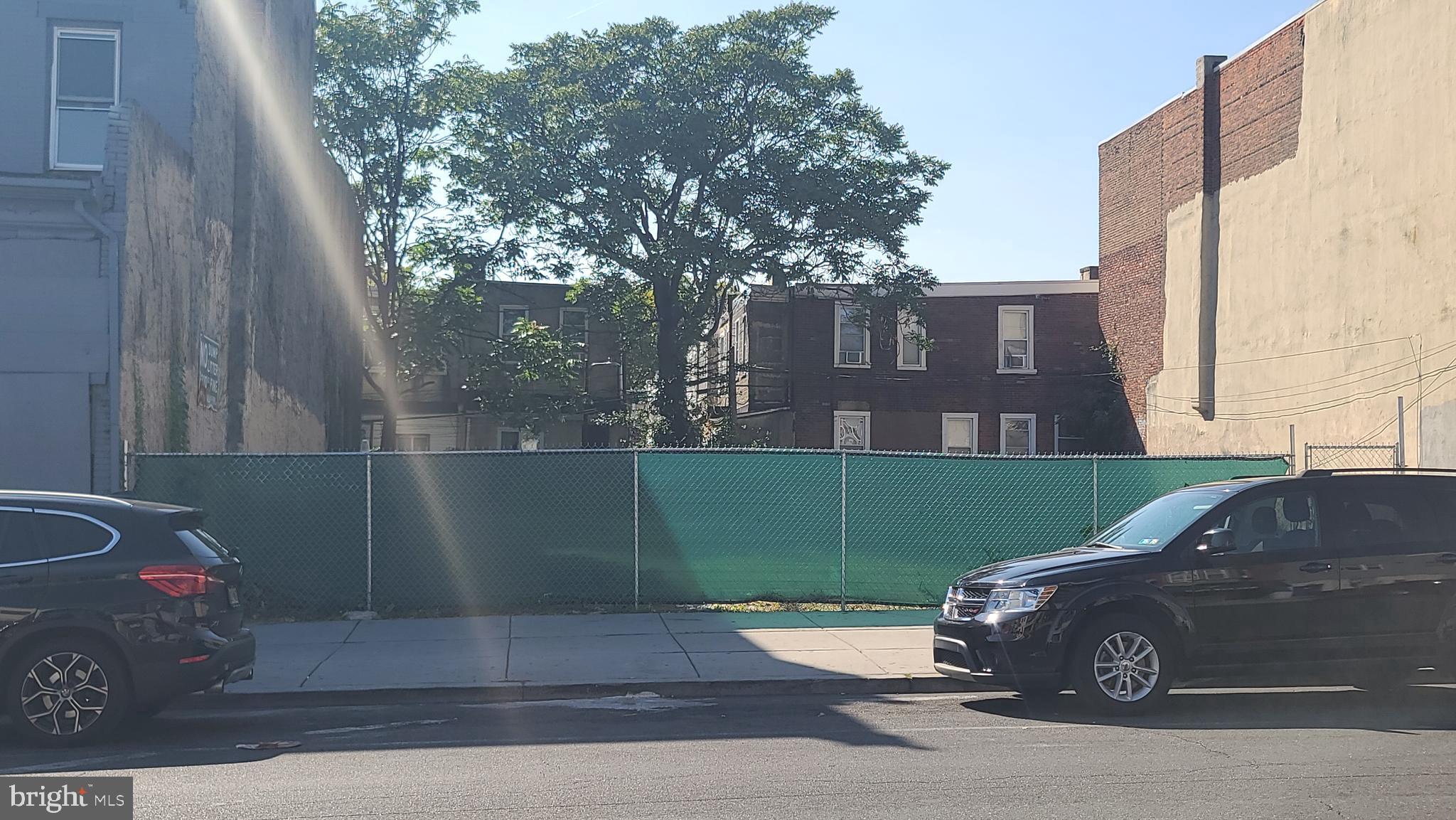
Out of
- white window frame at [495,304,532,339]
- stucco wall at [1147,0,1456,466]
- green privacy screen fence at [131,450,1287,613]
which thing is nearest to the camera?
green privacy screen fence at [131,450,1287,613]

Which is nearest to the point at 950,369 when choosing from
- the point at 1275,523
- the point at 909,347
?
the point at 909,347

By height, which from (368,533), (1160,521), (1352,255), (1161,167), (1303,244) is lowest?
(368,533)

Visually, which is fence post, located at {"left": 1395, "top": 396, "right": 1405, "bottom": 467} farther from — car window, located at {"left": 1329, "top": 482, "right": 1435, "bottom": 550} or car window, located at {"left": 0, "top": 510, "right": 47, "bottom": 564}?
car window, located at {"left": 0, "top": 510, "right": 47, "bottom": 564}

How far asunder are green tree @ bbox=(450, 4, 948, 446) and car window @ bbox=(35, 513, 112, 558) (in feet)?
72.4

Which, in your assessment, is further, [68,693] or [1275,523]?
[1275,523]

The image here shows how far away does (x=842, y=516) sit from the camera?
1434 centimetres

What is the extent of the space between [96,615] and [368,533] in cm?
591

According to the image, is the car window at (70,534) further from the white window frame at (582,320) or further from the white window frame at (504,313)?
the white window frame at (504,313)

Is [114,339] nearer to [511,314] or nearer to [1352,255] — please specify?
[1352,255]

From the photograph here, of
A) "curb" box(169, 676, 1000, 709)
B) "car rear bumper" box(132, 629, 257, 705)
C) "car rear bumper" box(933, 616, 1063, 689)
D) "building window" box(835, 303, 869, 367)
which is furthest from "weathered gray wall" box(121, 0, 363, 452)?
"building window" box(835, 303, 869, 367)

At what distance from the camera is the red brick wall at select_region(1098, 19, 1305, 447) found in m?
22.9

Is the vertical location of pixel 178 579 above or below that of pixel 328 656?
above

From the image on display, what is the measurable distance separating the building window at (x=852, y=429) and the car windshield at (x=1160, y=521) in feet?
68.7

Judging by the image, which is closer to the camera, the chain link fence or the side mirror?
the side mirror
